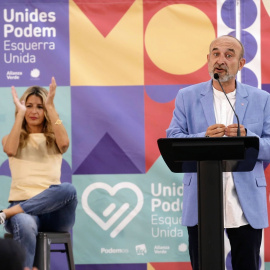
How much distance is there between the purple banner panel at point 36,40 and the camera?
466cm

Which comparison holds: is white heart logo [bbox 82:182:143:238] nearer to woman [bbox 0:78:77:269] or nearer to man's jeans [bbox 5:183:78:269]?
woman [bbox 0:78:77:269]

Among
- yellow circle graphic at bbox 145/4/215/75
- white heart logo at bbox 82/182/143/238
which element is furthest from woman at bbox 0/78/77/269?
yellow circle graphic at bbox 145/4/215/75

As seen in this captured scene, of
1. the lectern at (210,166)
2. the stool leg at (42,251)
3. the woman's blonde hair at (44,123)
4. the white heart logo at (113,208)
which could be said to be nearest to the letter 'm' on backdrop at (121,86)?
the white heart logo at (113,208)

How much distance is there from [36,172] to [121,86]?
0.96 m

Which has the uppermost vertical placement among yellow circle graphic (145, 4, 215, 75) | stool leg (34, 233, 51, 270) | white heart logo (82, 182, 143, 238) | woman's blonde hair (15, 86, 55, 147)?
yellow circle graphic (145, 4, 215, 75)

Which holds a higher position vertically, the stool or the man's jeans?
the man's jeans

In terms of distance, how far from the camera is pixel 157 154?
4.64 m

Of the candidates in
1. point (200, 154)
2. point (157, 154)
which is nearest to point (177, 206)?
point (157, 154)

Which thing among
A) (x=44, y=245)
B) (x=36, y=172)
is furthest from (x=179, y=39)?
(x=44, y=245)

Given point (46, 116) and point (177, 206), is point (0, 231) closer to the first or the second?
point (46, 116)

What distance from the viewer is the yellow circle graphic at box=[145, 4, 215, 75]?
15.3 ft

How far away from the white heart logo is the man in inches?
53.9

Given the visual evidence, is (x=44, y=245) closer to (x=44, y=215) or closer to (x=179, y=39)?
(x=44, y=215)

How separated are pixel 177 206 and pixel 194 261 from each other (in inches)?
57.7
